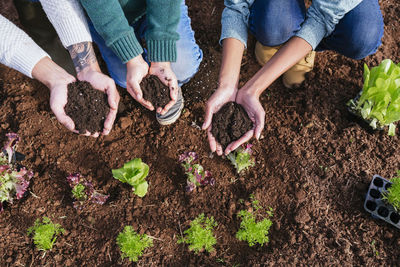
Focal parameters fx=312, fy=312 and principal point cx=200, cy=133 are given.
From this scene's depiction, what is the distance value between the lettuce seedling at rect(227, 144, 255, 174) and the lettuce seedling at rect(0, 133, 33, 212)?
148cm

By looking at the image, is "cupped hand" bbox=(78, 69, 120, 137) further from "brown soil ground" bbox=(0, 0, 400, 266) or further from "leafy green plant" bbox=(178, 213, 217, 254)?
"leafy green plant" bbox=(178, 213, 217, 254)

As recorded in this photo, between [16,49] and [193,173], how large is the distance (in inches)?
54.8

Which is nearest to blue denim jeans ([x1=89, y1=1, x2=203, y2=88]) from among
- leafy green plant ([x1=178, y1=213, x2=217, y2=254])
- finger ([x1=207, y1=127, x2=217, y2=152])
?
finger ([x1=207, y1=127, x2=217, y2=152])

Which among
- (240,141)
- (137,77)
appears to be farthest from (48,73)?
(240,141)

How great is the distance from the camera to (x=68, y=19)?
2.05m

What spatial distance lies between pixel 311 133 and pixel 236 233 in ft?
3.27

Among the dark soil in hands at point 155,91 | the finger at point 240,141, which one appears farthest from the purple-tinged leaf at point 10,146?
the finger at point 240,141

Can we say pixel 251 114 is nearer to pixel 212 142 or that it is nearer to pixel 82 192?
pixel 212 142

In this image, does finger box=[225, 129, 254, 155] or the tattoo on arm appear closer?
finger box=[225, 129, 254, 155]

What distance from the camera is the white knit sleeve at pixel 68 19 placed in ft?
6.68

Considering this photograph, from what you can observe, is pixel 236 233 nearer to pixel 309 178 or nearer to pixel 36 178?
pixel 309 178

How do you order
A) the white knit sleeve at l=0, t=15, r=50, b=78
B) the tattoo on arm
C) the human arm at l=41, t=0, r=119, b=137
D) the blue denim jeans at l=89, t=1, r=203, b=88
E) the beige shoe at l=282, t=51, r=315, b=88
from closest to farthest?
the white knit sleeve at l=0, t=15, r=50, b=78
the human arm at l=41, t=0, r=119, b=137
the tattoo on arm
the blue denim jeans at l=89, t=1, r=203, b=88
the beige shoe at l=282, t=51, r=315, b=88

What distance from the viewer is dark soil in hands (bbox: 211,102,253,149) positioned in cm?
206

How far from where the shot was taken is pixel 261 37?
2.42 meters
